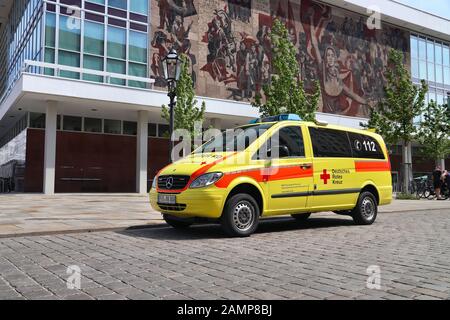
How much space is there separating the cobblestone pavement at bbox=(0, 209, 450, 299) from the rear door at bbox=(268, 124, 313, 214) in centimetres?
59

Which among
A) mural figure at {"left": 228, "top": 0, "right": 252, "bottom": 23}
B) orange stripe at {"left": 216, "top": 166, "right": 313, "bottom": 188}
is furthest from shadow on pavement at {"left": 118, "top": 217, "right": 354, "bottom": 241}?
mural figure at {"left": 228, "top": 0, "right": 252, "bottom": 23}

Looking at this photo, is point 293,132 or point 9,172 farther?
A: point 9,172

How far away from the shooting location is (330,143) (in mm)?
9023

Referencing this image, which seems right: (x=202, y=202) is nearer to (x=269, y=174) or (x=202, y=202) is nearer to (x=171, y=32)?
(x=269, y=174)

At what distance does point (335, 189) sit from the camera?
29.2 feet

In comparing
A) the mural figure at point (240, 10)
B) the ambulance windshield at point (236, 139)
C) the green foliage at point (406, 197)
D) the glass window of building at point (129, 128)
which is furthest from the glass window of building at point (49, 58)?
the green foliage at point (406, 197)

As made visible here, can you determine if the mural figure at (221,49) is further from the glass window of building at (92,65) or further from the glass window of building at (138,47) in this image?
the glass window of building at (92,65)

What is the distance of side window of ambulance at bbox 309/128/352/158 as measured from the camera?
28.6ft

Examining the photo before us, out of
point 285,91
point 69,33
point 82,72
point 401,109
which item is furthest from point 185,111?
point 401,109

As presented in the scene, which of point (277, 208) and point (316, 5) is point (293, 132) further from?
point (316, 5)

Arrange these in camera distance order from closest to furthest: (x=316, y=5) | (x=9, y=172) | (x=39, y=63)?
(x=39, y=63) → (x=9, y=172) → (x=316, y=5)

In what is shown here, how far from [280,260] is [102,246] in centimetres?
278
